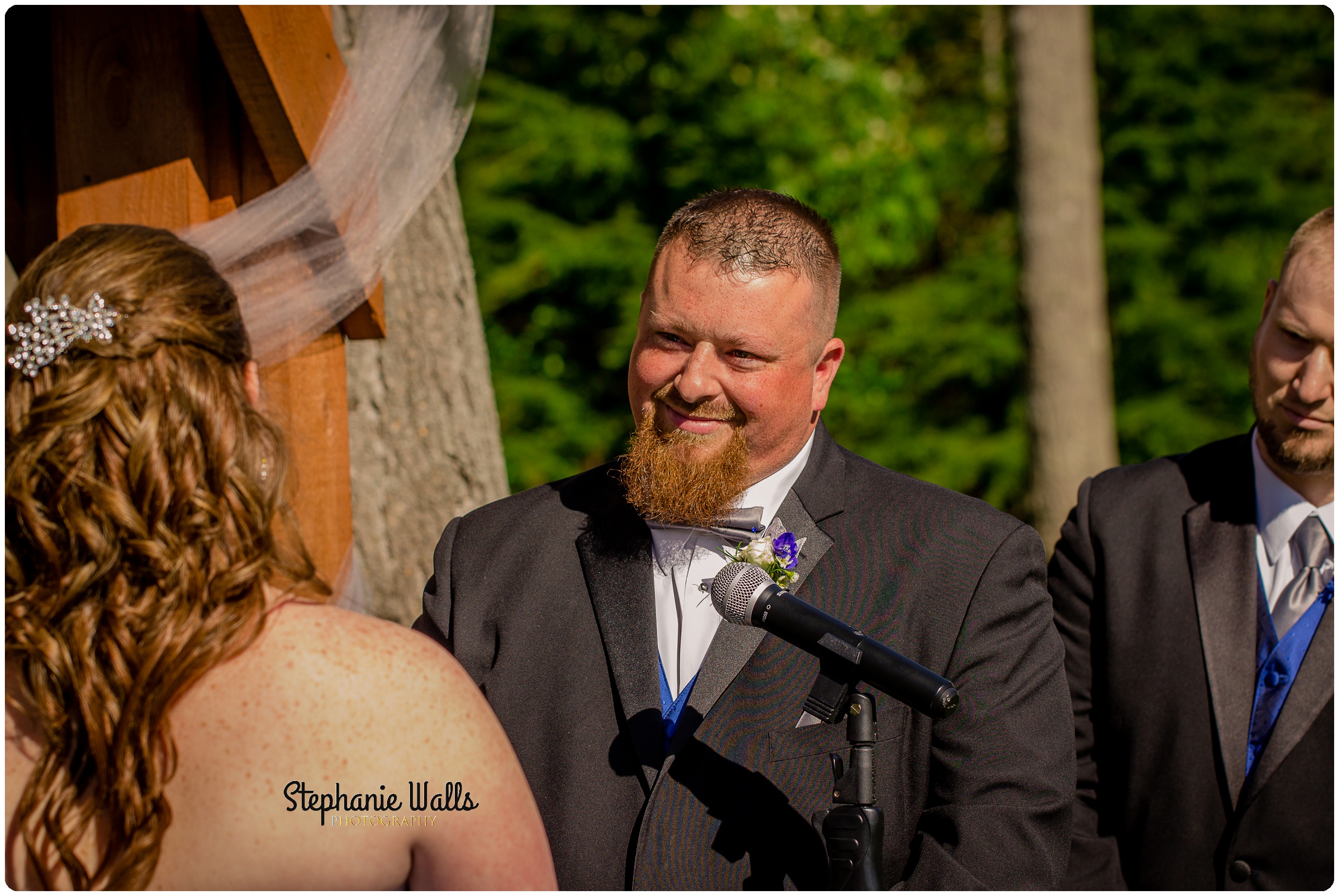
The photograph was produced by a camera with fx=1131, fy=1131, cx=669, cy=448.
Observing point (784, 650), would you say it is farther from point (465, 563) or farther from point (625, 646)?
point (465, 563)

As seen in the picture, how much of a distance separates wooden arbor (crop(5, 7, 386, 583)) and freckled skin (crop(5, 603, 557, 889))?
54.9 inches

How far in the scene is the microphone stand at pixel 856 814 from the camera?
6.42ft

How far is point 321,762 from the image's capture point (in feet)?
6.07

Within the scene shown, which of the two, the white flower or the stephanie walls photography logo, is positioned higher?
the white flower

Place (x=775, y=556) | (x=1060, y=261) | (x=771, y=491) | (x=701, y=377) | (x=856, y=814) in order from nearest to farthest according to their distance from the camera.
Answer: (x=856, y=814)
(x=775, y=556)
(x=701, y=377)
(x=771, y=491)
(x=1060, y=261)

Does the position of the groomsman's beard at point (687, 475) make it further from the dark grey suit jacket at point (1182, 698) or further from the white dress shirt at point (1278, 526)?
the white dress shirt at point (1278, 526)

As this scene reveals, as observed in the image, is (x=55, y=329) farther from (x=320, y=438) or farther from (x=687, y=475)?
(x=320, y=438)

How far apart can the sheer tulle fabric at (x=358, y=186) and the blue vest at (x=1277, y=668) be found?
2802mm

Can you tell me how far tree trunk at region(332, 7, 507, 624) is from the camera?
15.7ft

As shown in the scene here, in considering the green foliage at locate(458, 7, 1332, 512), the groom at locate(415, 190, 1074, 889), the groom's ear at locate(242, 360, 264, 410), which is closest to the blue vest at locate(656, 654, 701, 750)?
the groom at locate(415, 190, 1074, 889)

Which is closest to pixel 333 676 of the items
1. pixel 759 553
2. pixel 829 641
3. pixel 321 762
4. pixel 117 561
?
pixel 321 762

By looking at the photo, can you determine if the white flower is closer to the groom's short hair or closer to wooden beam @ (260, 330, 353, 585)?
the groom's short hair

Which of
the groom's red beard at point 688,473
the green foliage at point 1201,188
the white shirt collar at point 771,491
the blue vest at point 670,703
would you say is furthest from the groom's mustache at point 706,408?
the green foliage at point 1201,188

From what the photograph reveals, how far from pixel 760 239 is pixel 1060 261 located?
7.96 meters
